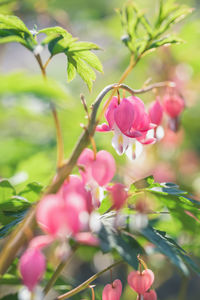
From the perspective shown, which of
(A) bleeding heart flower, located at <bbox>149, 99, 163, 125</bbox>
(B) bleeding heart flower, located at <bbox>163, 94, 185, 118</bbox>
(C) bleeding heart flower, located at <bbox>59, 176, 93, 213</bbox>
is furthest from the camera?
(B) bleeding heart flower, located at <bbox>163, 94, 185, 118</bbox>

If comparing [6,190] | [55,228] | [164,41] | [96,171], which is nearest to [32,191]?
[6,190]

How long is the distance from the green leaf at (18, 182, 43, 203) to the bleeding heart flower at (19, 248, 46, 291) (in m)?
0.26

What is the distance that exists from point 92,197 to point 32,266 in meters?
0.19

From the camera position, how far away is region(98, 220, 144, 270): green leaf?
652 mm

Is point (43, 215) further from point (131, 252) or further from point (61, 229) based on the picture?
point (131, 252)

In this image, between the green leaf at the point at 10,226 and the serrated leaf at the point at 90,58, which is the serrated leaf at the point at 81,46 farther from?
the green leaf at the point at 10,226

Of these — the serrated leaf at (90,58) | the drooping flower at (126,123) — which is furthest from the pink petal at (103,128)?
the serrated leaf at (90,58)

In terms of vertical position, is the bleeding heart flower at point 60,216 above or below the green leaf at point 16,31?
below

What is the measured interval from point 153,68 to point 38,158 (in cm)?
129

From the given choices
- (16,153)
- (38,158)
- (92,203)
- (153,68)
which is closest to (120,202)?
(92,203)

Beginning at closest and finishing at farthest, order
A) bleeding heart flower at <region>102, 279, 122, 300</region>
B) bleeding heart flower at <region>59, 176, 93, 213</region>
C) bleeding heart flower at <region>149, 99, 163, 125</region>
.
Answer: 1. bleeding heart flower at <region>59, 176, 93, 213</region>
2. bleeding heart flower at <region>102, 279, 122, 300</region>
3. bleeding heart flower at <region>149, 99, 163, 125</region>

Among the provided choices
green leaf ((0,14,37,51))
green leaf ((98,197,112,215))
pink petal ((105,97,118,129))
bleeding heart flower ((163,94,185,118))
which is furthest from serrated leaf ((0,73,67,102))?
bleeding heart flower ((163,94,185,118))

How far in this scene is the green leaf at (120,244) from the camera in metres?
0.65

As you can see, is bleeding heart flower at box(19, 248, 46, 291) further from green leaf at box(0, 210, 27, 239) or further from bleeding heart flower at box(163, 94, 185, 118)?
bleeding heart flower at box(163, 94, 185, 118)
